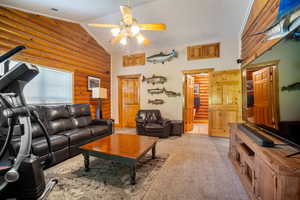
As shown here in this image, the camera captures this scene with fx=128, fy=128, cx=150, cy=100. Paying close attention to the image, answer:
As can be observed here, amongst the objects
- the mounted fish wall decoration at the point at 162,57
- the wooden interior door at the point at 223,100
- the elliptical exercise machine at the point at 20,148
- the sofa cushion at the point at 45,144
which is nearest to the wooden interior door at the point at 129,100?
the mounted fish wall decoration at the point at 162,57

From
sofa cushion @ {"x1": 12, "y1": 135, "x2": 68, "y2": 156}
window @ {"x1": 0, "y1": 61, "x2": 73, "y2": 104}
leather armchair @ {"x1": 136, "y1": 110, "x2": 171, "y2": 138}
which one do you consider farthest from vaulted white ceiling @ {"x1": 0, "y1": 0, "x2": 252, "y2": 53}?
sofa cushion @ {"x1": 12, "y1": 135, "x2": 68, "y2": 156}

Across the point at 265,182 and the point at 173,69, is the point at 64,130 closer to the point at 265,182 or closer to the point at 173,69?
the point at 265,182

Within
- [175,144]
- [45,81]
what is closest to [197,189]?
[175,144]

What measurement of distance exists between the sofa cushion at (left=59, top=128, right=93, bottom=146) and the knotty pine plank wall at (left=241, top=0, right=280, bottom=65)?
11.0ft

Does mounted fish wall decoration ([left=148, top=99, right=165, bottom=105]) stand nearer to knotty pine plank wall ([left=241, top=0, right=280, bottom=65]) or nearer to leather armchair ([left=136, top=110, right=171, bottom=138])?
leather armchair ([left=136, top=110, right=171, bottom=138])

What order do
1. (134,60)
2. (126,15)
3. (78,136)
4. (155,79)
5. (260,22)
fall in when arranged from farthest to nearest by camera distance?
(134,60)
(155,79)
(78,136)
(260,22)
(126,15)

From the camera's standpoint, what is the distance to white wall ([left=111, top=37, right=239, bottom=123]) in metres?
3.93

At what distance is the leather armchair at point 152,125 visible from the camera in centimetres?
367

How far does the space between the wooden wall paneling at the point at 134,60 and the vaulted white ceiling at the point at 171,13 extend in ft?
2.99

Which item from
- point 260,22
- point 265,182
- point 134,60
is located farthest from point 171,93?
point 265,182

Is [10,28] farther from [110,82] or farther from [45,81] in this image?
[110,82]

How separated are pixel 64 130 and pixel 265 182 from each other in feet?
11.1

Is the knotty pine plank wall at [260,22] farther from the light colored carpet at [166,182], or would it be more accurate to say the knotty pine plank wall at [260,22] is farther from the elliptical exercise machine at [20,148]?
the elliptical exercise machine at [20,148]

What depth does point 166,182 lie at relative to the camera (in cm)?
174
